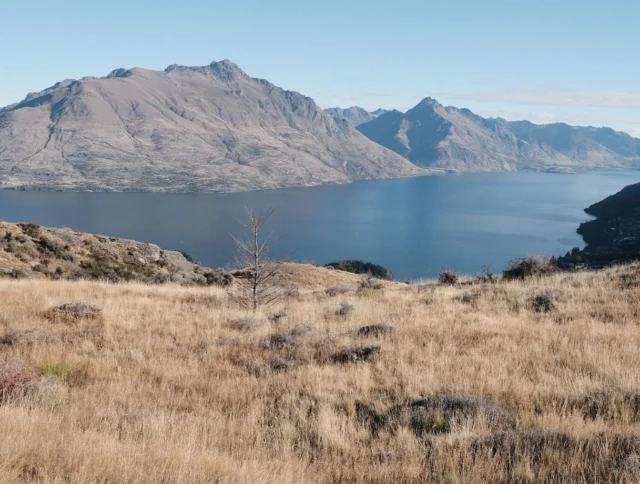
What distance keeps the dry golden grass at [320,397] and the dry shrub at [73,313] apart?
0.38ft

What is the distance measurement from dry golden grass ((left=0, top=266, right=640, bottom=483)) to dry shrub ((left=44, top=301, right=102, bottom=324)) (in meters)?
0.11

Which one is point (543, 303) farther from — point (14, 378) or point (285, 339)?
point (14, 378)

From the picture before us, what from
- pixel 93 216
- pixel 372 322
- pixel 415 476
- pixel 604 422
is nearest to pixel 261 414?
pixel 415 476

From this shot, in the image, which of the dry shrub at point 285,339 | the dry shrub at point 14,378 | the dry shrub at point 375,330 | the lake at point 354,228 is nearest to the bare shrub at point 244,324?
the dry shrub at point 285,339

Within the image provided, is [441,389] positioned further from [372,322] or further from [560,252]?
[560,252]

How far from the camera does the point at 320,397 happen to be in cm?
579

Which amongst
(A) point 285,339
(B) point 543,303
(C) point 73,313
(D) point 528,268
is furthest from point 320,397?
(D) point 528,268

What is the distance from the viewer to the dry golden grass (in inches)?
148

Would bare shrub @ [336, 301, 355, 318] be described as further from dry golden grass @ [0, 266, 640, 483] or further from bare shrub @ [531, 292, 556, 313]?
bare shrub @ [531, 292, 556, 313]

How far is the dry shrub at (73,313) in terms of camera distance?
10.1 meters

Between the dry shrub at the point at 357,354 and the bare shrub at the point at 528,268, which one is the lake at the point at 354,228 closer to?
the bare shrub at the point at 528,268

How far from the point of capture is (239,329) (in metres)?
10.1

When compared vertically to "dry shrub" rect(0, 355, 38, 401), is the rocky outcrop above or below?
below

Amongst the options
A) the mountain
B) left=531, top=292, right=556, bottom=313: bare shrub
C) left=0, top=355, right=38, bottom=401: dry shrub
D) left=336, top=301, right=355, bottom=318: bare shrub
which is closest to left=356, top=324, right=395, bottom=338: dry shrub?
left=336, top=301, right=355, bottom=318: bare shrub
